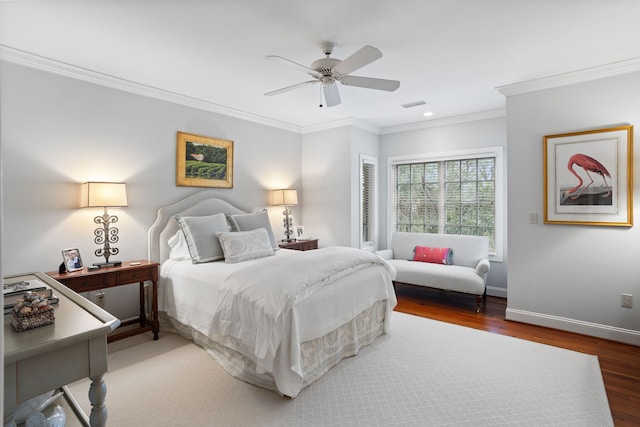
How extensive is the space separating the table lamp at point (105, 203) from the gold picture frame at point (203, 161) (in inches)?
32.9

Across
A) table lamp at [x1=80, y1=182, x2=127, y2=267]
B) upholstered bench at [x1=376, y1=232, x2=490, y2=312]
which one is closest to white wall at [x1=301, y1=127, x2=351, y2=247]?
upholstered bench at [x1=376, y1=232, x2=490, y2=312]

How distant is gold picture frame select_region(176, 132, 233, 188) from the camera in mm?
4137

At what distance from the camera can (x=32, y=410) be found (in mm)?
1611

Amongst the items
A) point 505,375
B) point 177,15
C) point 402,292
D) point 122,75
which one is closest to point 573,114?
point 505,375

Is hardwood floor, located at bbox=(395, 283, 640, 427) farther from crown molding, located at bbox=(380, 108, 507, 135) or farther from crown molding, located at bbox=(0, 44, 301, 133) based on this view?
crown molding, located at bbox=(0, 44, 301, 133)

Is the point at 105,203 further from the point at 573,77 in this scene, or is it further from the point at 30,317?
the point at 573,77

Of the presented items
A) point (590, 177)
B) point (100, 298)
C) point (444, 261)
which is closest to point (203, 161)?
point (100, 298)

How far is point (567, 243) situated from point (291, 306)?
121 inches

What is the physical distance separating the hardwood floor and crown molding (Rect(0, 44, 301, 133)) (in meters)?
3.55

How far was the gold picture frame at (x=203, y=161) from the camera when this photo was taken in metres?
4.14

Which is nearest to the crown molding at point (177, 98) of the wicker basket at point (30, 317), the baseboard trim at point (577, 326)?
the wicker basket at point (30, 317)

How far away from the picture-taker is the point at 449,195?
5430 millimetres

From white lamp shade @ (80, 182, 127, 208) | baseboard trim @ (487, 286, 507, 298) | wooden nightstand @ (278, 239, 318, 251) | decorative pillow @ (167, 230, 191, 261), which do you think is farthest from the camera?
wooden nightstand @ (278, 239, 318, 251)

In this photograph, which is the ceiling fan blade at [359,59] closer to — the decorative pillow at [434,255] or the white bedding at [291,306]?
the white bedding at [291,306]
